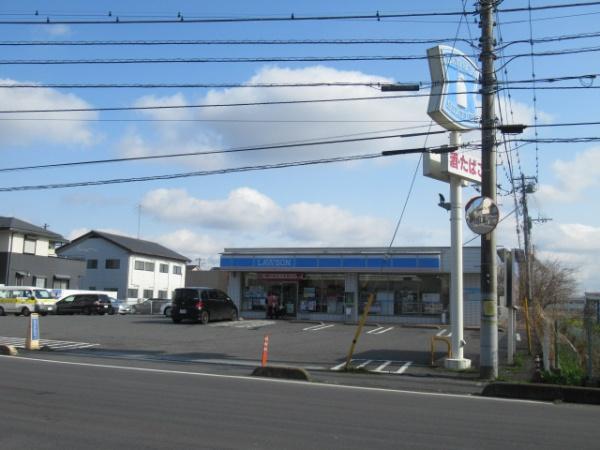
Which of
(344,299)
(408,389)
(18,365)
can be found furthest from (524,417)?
(344,299)

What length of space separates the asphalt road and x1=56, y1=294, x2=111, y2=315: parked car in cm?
3178

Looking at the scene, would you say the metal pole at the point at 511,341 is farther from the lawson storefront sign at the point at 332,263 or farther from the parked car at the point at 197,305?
the parked car at the point at 197,305

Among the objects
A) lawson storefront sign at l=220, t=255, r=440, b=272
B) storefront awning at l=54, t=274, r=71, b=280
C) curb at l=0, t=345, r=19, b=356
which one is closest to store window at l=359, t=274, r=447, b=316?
lawson storefront sign at l=220, t=255, r=440, b=272

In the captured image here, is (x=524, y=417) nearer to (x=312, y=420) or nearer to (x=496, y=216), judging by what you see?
(x=312, y=420)

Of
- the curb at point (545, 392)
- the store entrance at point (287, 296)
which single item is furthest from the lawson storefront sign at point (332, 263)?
→ the curb at point (545, 392)

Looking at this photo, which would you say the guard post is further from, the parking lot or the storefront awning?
the storefront awning

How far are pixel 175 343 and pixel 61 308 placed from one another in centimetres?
2356

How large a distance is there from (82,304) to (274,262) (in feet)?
50.4

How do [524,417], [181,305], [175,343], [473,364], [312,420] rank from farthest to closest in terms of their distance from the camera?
[181,305] → [175,343] → [473,364] → [524,417] → [312,420]

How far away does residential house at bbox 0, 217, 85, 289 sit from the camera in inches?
2010

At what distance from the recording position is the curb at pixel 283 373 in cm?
1377

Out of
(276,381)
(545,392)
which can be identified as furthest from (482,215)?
(276,381)

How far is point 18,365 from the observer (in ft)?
47.4

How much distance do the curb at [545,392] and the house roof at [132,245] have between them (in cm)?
5690
